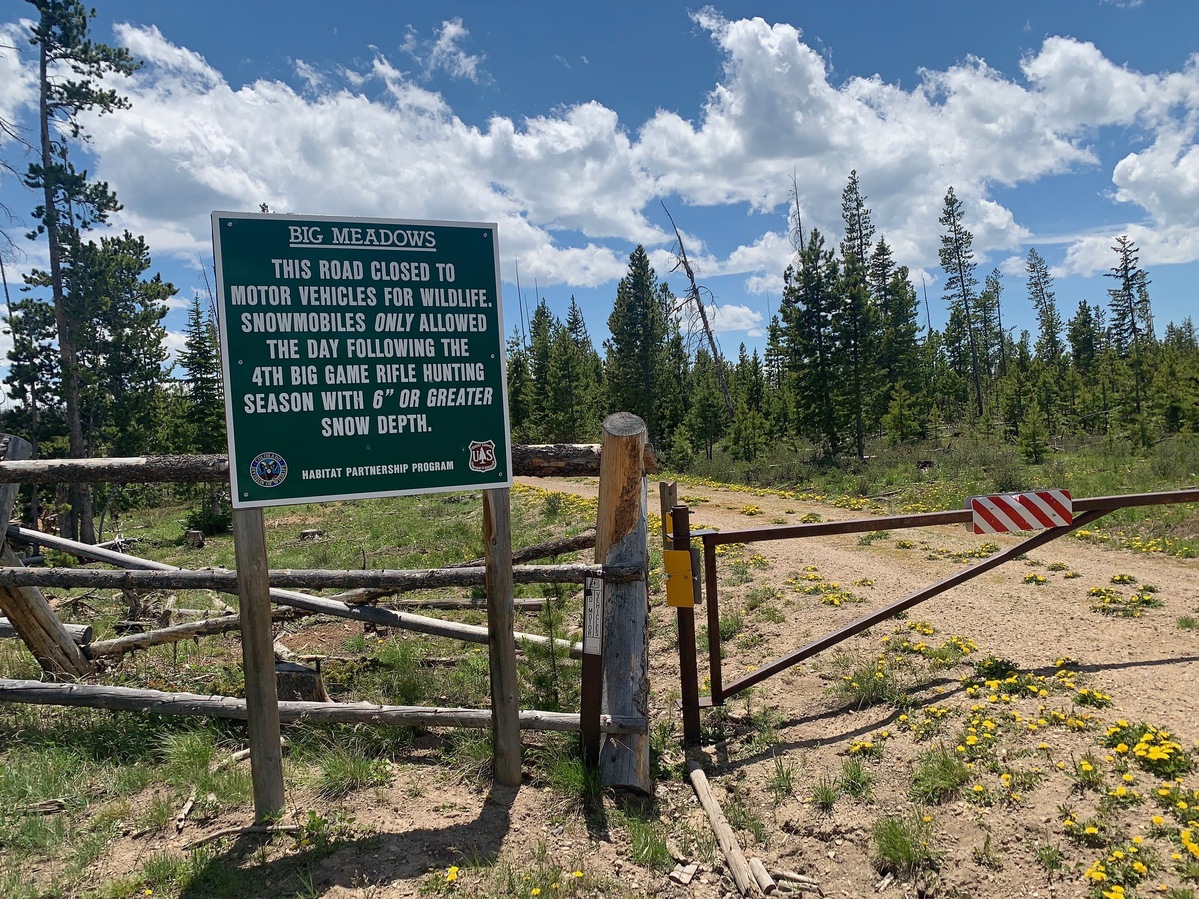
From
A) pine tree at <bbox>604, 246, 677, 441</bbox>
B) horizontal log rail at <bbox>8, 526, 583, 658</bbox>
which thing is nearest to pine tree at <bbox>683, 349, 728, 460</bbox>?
pine tree at <bbox>604, 246, 677, 441</bbox>

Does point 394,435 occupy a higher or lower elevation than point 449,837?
higher

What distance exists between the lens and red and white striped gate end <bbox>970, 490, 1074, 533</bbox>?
5.18 metres

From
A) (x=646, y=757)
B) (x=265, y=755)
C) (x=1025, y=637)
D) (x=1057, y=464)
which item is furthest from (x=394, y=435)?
(x=1057, y=464)

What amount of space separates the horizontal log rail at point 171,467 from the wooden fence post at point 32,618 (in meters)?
0.36

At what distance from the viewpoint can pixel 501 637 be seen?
3961mm

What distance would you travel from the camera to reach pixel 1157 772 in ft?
12.2

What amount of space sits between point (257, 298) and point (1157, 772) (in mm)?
5432

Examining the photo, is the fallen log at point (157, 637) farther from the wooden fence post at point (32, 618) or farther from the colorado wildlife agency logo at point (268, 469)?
the colorado wildlife agency logo at point (268, 469)

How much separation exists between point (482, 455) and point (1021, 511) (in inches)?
166

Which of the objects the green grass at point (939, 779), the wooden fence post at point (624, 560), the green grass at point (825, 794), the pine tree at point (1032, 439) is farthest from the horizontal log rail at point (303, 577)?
the pine tree at point (1032, 439)

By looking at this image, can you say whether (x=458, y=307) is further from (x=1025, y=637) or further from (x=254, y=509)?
(x=1025, y=637)

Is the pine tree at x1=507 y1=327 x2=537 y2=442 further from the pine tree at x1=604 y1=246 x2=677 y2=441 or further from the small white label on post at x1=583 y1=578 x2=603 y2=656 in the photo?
the small white label on post at x1=583 y1=578 x2=603 y2=656

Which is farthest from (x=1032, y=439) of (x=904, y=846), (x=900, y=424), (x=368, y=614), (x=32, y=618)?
A: (x=32, y=618)

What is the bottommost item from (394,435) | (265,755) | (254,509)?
(265,755)
